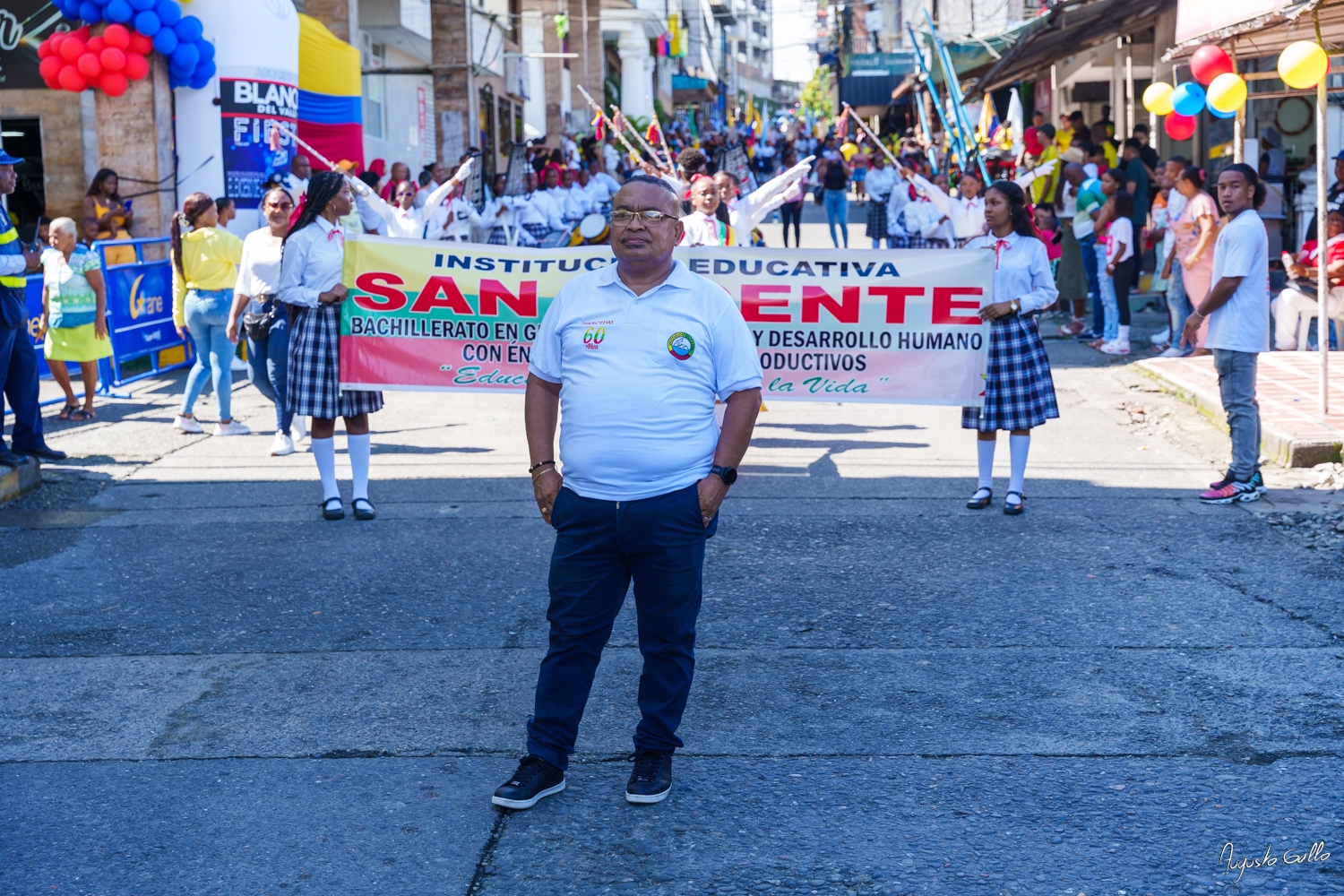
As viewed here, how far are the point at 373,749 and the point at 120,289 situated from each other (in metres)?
9.55

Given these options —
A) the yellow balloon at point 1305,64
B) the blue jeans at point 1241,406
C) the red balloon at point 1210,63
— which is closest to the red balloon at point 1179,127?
the red balloon at point 1210,63

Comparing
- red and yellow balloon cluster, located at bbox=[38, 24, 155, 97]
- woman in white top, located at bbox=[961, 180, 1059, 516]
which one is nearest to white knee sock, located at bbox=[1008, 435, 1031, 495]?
woman in white top, located at bbox=[961, 180, 1059, 516]

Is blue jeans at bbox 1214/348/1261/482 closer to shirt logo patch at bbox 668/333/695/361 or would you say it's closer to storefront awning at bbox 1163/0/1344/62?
storefront awning at bbox 1163/0/1344/62

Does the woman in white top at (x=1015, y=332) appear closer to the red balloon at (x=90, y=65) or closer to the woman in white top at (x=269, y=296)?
the woman in white top at (x=269, y=296)

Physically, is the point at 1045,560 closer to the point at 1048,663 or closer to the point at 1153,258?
the point at 1048,663

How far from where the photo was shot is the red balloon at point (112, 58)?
1437cm

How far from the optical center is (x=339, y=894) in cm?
353

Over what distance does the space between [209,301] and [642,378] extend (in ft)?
24.5

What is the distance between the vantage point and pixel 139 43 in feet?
47.8

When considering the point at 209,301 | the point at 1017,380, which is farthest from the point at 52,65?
Answer: the point at 1017,380

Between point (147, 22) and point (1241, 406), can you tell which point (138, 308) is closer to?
point (147, 22)

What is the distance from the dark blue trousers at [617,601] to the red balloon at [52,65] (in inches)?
499

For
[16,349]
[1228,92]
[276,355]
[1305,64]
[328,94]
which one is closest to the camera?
[1305,64]

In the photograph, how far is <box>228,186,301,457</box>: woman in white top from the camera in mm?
9227
